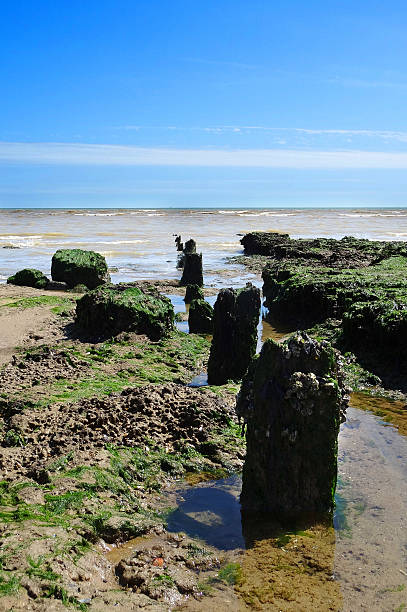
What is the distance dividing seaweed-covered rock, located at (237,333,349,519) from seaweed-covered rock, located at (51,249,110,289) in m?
15.8

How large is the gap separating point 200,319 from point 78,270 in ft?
27.1

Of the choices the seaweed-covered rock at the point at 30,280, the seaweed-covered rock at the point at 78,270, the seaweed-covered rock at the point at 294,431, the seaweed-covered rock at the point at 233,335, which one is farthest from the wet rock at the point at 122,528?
the seaweed-covered rock at the point at 30,280

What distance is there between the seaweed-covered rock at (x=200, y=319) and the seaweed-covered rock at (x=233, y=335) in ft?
12.4

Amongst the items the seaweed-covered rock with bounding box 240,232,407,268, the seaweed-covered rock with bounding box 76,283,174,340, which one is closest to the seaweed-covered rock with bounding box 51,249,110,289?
the seaweed-covered rock with bounding box 76,283,174,340

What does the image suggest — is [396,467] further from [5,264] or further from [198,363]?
[5,264]

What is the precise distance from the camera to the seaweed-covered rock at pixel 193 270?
838 inches

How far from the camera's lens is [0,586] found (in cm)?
375

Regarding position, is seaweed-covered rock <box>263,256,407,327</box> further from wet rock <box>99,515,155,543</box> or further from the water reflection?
wet rock <box>99,515,155,543</box>

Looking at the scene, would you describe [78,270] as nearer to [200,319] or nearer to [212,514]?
[200,319]

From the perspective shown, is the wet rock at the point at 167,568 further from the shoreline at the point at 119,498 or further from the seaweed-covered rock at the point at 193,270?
the seaweed-covered rock at the point at 193,270

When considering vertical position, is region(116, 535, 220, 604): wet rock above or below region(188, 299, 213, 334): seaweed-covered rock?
below

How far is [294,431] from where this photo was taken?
5.23 metres

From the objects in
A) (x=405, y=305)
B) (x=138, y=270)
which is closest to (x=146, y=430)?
(x=405, y=305)

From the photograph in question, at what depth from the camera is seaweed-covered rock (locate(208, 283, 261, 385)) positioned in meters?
9.61
